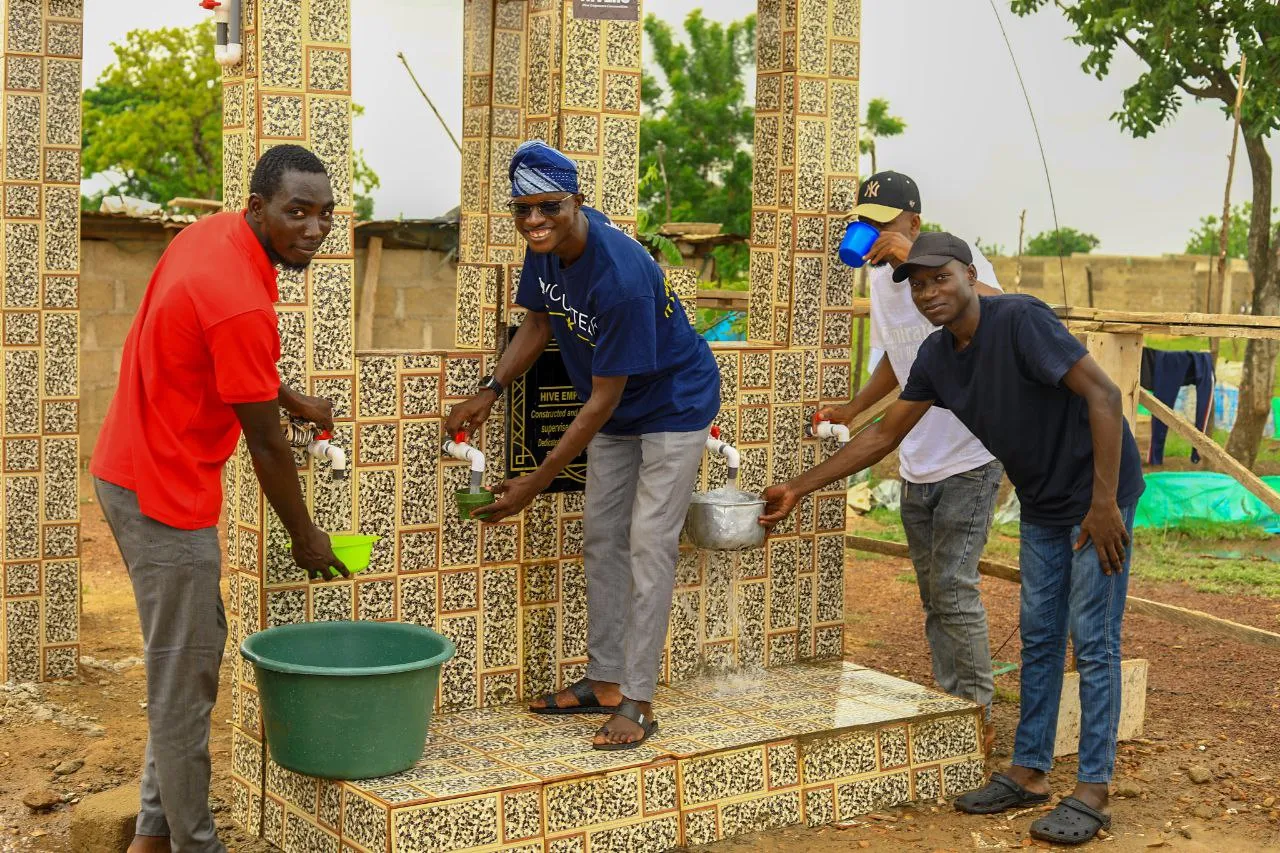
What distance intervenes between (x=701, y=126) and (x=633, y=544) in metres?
23.8

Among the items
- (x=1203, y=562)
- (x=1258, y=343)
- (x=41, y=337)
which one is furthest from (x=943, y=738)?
(x=1258, y=343)

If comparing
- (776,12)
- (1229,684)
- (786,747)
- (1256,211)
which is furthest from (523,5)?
(1256,211)

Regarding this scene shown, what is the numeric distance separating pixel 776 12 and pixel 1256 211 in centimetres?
1205

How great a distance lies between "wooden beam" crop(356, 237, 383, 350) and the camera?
1417 centimetres

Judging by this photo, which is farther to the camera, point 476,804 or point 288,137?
point 288,137

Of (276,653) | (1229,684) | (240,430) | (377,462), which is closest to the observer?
(240,430)

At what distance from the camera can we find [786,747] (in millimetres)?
4926

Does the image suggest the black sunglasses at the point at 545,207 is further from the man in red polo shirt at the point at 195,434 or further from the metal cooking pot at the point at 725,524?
the metal cooking pot at the point at 725,524

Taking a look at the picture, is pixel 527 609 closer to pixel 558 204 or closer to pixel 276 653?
pixel 276 653

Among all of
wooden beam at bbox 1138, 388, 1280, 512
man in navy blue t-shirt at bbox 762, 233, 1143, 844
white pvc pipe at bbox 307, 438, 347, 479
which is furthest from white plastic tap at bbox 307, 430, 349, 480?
wooden beam at bbox 1138, 388, 1280, 512

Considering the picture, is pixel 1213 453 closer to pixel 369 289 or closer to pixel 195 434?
pixel 195 434

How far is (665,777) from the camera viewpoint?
4.66m

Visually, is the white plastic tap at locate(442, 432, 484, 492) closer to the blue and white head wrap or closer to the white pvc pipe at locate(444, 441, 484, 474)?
the white pvc pipe at locate(444, 441, 484, 474)

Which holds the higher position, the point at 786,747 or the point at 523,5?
the point at 523,5
